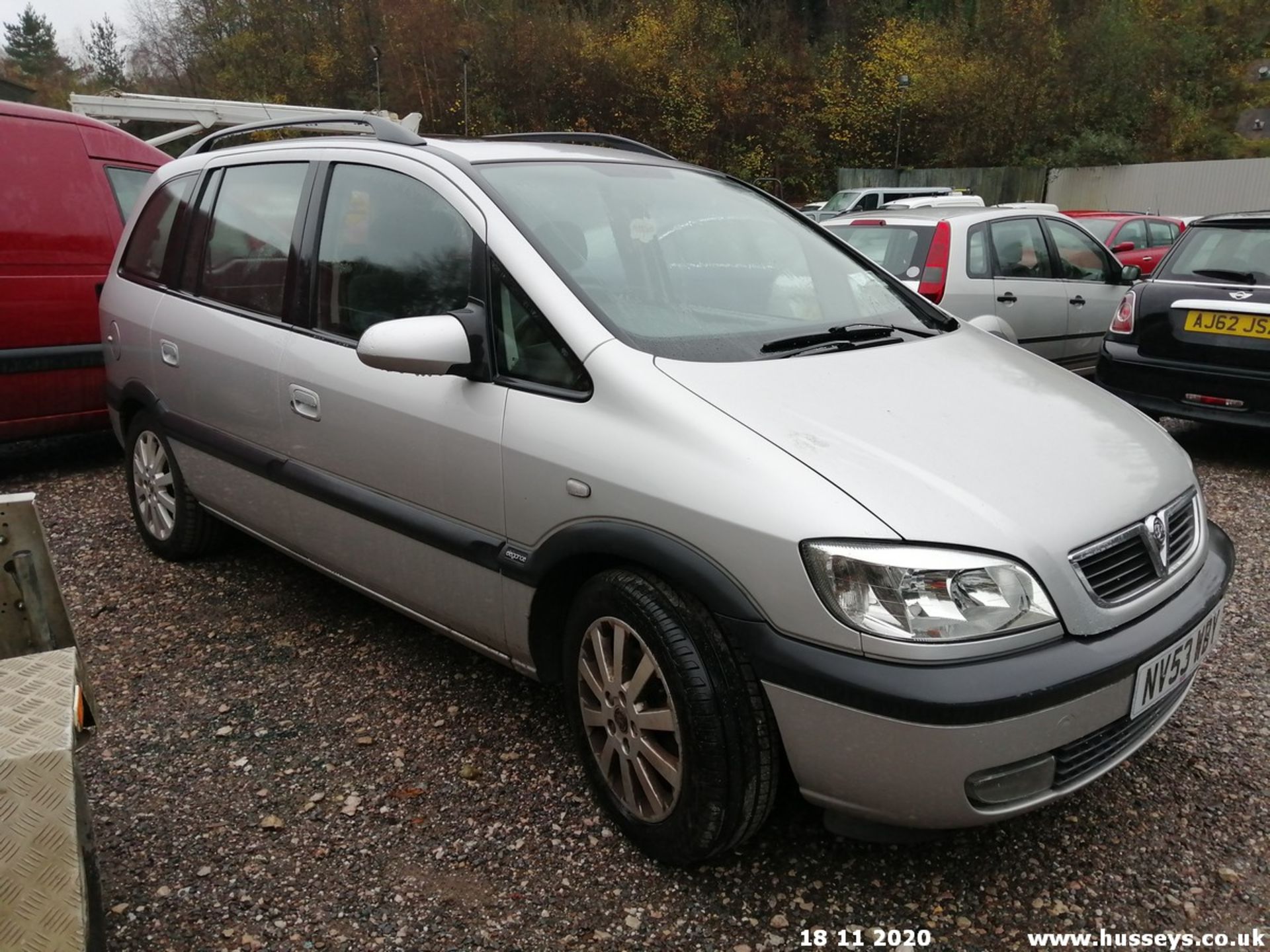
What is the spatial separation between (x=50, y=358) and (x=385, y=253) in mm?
3283

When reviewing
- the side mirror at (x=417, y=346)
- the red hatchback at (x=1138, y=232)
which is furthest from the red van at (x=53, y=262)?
the red hatchback at (x=1138, y=232)

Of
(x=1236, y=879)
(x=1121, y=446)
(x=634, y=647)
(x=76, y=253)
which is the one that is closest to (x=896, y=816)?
(x=634, y=647)

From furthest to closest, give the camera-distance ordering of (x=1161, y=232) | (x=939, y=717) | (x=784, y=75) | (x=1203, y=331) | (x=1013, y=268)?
(x=784, y=75), (x=1161, y=232), (x=1013, y=268), (x=1203, y=331), (x=939, y=717)

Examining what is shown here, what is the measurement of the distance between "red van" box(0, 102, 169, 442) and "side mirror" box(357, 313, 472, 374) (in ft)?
11.0

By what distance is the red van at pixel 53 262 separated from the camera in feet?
16.8

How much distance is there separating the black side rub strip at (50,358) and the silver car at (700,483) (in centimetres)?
222

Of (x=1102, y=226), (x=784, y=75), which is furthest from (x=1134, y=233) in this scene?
(x=784, y=75)

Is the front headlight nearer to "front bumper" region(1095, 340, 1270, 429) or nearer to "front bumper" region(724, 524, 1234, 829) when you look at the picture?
"front bumper" region(724, 524, 1234, 829)

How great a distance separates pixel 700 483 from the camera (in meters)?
2.10

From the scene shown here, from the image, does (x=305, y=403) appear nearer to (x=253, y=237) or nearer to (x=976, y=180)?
(x=253, y=237)

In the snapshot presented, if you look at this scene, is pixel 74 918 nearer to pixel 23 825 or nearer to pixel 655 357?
pixel 23 825

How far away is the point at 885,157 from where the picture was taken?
1442 inches

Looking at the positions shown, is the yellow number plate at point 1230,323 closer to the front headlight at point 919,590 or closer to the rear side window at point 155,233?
the front headlight at point 919,590

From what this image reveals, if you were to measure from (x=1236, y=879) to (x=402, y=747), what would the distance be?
2.18 m
